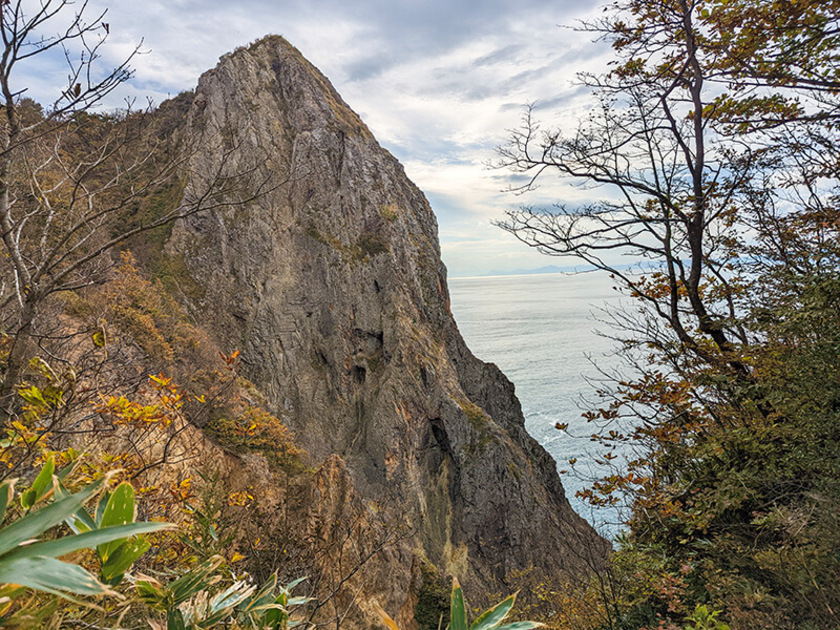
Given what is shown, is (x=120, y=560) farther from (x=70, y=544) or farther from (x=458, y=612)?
(x=458, y=612)

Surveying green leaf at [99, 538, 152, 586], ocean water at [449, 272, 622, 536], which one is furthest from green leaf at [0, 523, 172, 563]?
ocean water at [449, 272, 622, 536]

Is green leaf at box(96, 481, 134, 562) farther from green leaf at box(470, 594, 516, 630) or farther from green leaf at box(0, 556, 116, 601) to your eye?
green leaf at box(470, 594, 516, 630)

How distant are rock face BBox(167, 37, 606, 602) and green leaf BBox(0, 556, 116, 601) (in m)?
29.5

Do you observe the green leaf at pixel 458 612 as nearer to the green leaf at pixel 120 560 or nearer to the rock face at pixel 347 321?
the green leaf at pixel 120 560

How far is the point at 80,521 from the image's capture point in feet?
2.98

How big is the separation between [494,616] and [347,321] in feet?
105

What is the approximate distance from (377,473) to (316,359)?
933 centimetres

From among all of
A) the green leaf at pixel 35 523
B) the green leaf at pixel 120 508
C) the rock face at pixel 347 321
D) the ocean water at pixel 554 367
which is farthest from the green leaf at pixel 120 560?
the rock face at pixel 347 321

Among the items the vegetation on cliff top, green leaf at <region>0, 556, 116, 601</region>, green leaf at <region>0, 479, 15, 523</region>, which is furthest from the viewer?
the vegetation on cliff top

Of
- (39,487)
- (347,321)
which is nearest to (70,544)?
(39,487)

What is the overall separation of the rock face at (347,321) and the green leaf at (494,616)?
95.4ft

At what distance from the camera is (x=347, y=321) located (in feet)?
107

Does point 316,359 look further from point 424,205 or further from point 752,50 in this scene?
point 752,50

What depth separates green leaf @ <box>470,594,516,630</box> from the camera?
104cm
